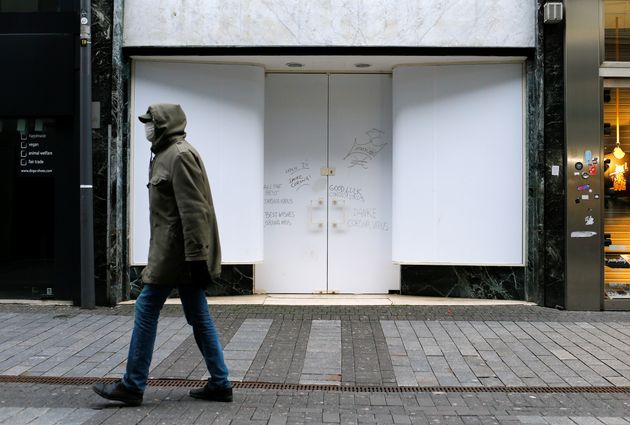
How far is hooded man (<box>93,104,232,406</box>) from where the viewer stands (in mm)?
4219

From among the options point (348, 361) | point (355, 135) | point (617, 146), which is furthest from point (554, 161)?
point (348, 361)

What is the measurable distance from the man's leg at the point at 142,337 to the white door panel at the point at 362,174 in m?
4.67

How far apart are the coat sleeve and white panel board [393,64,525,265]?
455cm

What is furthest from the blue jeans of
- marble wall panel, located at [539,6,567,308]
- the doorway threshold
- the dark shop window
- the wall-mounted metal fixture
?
the wall-mounted metal fixture

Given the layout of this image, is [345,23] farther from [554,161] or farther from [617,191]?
[617,191]

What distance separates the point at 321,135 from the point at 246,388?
4.65 metres

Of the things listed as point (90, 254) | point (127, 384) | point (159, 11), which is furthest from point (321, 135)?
point (127, 384)

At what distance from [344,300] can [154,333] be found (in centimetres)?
428

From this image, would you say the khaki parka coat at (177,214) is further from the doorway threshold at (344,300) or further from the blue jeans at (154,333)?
the doorway threshold at (344,300)

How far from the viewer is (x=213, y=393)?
454 cm

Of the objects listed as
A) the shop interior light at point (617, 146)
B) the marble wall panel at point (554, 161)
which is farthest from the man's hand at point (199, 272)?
the shop interior light at point (617, 146)

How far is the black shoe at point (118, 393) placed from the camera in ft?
14.2

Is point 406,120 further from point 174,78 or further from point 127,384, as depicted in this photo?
point 127,384

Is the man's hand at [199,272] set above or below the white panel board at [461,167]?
below
